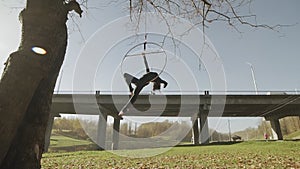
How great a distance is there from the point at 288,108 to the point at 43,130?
35.9 m

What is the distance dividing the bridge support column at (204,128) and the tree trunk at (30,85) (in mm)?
26008

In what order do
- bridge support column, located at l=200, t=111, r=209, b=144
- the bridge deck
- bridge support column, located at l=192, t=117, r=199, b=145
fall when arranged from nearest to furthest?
the bridge deck → bridge support column, located at l=200, t=111, r=209, b=144 → bridge support column, located at l=192, t=117, r=199, b=145

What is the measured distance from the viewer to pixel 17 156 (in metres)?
3.03

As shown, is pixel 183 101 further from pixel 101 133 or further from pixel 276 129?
pixel 276 129

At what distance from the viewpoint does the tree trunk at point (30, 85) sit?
282cm

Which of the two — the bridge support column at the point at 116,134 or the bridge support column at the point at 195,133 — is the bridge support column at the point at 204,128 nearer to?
the bridge support column at the point at 195,133

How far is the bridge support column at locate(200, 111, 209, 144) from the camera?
90.9 ft

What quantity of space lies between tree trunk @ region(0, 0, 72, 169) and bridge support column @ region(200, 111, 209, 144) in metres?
26.0

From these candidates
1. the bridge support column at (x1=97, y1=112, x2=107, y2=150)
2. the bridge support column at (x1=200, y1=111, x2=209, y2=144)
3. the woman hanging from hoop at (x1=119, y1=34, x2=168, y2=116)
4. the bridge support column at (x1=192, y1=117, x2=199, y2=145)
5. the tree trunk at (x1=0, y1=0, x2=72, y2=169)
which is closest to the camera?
the tree trunk at (x1=0, y1=0, x2=72, y2=169)

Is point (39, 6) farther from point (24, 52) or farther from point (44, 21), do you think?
point (24, 52)

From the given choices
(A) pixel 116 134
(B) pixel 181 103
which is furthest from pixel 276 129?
(A) pixel 116 134

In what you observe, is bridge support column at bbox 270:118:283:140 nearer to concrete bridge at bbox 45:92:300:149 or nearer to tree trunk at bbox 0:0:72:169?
concrete bridge at bbox 45:92:300:149

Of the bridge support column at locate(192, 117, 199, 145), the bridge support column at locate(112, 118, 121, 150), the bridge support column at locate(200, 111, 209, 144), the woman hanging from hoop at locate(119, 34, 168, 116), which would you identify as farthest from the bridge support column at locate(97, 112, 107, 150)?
the woman hanging from hoop at locate(119, 34, 168, 116)

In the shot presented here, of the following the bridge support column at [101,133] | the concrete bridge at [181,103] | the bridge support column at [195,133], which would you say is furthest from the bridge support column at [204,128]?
the bridge support column at [101,133]
